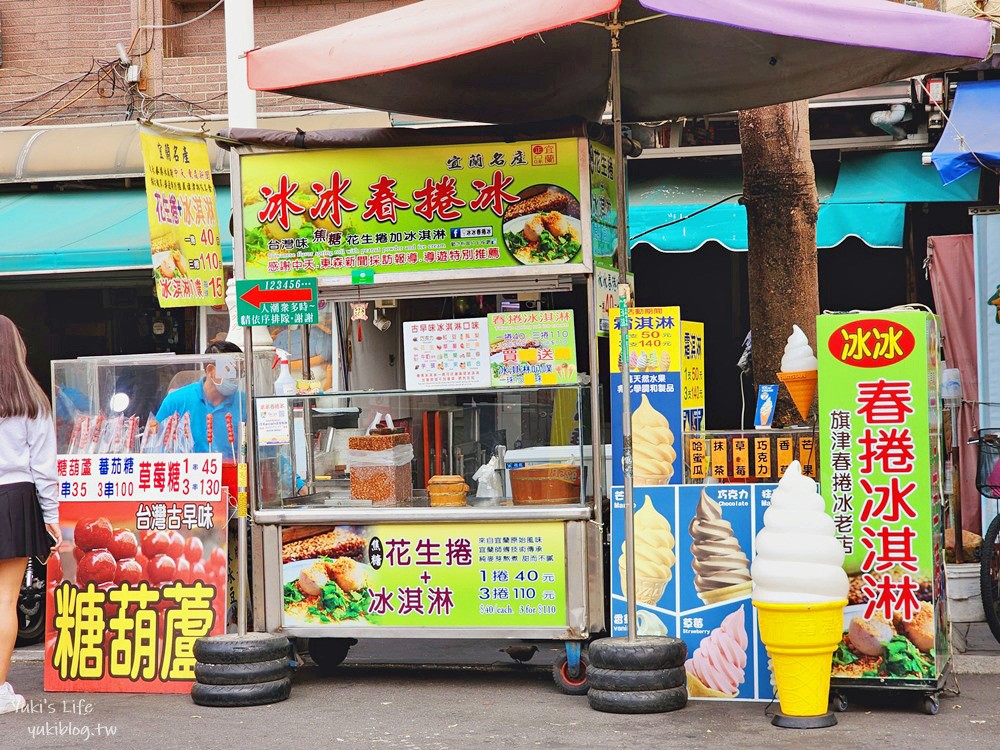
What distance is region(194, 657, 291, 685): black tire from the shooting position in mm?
5902

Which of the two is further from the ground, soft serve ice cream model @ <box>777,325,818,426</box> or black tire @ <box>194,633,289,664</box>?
soft serve ice cream model @ <box>777,325,818,426</box>

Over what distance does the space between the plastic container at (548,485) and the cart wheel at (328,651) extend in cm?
140

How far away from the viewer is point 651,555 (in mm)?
5926

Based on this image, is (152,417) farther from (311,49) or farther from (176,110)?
(176,110)

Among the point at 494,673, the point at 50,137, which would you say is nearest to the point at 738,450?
the point at 494,673

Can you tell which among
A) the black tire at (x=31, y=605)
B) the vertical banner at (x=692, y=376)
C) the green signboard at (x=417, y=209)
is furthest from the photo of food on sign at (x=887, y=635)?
the black tire at (x=31, y=605)

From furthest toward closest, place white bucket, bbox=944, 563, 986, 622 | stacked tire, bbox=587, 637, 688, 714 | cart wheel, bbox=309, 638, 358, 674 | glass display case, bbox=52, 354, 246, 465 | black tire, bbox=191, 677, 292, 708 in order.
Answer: white bucket, bbox=944, 563, 986, 622 → cart wheel, bbox=309, 638, 358, 674 → glass display case, bbox=52, 354, 246, 465 → black tire, bbox=191, 677, 292, 708 → stacked tire, bbox=587, 637, 688, 714

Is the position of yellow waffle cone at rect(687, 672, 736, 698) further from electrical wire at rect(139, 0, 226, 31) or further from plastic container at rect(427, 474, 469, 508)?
electrical wire at rect(139, 0, 226, 31)

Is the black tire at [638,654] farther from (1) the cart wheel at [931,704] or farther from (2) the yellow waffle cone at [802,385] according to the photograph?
(2) the yellow waffle cone at [802,385]

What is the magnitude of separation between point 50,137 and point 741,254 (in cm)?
628

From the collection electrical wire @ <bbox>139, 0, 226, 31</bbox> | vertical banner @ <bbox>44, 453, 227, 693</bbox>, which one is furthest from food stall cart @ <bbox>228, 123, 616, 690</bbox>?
electrical wire @ <bbox>139, 0, 226, 31</bbox>

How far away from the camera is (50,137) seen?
1112cm

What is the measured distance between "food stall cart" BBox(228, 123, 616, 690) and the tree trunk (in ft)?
5.04

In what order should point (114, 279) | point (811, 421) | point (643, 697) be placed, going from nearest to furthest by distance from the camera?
point (643, 697), point (811, 421), point (114, 279)
